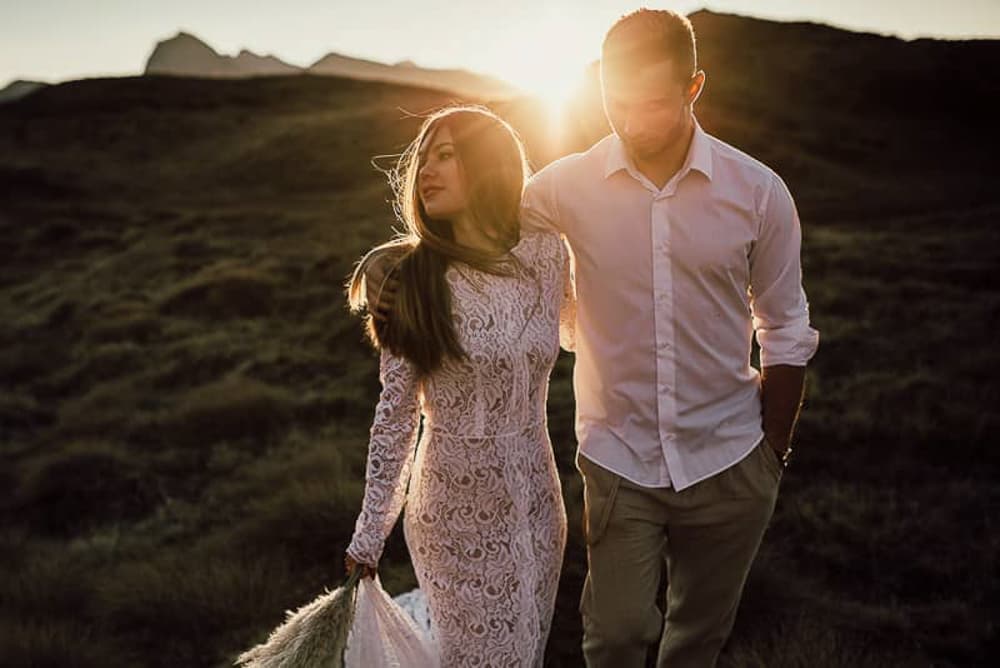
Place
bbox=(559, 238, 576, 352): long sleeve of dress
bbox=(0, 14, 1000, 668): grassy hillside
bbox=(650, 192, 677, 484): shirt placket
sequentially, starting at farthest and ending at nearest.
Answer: bbox=(0, 14, 1000, 668): grassy hillside, bbox=(559, 238, 576, 352): long sleeve of dress, bbox=(650, 192, 677, 484): shirt placket

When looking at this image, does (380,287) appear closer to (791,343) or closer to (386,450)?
(386,450)

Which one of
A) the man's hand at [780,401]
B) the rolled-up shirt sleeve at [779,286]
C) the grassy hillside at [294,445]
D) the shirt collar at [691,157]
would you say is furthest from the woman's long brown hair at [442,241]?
the grassy hillside at [294,445]

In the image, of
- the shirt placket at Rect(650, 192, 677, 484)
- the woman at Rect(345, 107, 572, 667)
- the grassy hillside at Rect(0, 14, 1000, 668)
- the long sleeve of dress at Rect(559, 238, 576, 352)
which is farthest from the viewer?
the grassy hillside at Rect(0, 14, 1000, 668)

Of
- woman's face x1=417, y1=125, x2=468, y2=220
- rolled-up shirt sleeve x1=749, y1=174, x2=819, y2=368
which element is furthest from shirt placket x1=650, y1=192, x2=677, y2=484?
woman's face x1=417, y1=125, x2=468, y2=220

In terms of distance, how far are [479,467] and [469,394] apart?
9.2 inches

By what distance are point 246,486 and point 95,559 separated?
117cm

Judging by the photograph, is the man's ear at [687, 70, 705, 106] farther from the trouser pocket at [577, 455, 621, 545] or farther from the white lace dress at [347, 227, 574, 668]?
the trouser pocket at [577, 455, 621, 545]

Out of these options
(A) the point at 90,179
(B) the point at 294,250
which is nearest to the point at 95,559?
(B) the point at 294,250

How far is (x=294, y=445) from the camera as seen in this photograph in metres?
7.47

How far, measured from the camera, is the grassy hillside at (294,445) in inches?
176

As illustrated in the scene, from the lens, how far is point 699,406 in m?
2.67

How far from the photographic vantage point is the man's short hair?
8.07ft

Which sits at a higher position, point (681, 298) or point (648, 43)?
point (648, 43)

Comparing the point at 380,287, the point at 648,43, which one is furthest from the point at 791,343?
the point at 380,287
